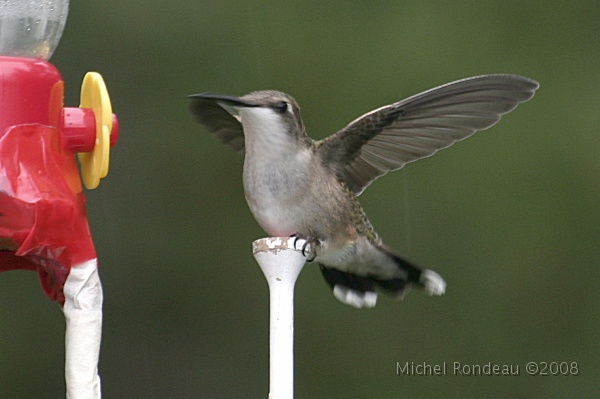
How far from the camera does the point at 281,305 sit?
7.16 ft

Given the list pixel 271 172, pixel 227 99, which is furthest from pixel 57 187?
pixel 271 172

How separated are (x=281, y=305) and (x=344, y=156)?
1.23 meters

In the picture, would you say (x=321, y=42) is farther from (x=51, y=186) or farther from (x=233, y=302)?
(x=51, y=186)

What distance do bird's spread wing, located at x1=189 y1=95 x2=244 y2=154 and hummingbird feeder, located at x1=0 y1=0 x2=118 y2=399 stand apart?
1163 millimetres

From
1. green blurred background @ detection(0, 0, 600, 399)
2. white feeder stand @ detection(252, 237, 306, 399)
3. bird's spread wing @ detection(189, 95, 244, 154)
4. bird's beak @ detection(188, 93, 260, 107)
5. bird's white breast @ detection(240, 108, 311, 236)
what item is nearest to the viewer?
white feeder stand @ detection(252, 237, 306, 399)

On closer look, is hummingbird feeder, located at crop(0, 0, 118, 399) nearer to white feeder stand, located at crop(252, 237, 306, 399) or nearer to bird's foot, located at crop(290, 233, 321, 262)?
white feeder stand, located at crop(252, 237, 306, 399)

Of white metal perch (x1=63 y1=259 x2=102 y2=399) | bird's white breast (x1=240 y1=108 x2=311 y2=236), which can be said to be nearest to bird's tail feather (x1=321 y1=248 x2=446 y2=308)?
bird's white breast (x1=240 y1=108 x2=311 y2=236)

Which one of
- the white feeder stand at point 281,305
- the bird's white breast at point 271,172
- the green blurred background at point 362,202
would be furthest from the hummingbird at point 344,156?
the green blurred background at point 362,202

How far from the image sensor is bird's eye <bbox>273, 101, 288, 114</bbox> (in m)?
3.00

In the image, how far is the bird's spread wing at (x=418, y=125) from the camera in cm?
300

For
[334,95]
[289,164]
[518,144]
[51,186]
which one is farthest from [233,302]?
[51,186]

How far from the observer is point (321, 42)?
5031 millimetres

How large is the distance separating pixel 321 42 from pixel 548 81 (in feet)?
3.40

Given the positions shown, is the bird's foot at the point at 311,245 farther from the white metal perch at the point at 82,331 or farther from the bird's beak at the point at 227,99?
the white metal perch at the point at 82,331
